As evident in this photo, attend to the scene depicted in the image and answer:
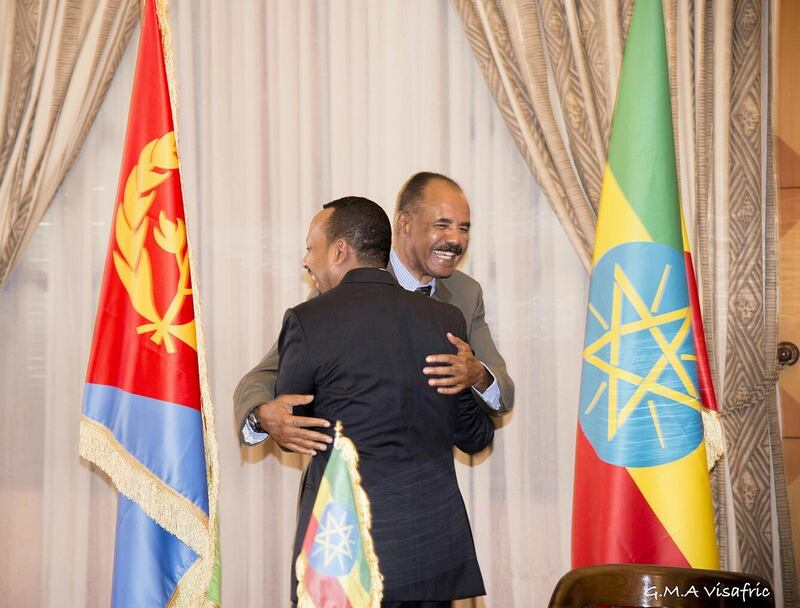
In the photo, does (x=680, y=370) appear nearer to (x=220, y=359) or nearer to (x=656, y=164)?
(x=656, y=164)

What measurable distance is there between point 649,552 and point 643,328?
722mm

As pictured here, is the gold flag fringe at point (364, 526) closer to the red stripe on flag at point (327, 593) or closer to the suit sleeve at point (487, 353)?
the red stripe on flag at point (327, 593)

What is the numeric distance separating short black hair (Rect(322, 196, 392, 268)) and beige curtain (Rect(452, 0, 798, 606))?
1491 mm

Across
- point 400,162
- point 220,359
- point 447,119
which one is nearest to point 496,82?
point 447,119

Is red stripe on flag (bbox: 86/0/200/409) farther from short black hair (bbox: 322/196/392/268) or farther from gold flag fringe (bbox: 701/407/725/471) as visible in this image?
gold flag fringe (bbox: 701/407/725/471)

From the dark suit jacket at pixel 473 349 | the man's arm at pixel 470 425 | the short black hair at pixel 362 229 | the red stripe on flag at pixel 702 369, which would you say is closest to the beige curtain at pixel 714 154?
the red stripe on flag at pixel 702 369

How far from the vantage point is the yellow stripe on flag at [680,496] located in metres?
2.93

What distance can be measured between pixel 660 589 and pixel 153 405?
1.74 meters

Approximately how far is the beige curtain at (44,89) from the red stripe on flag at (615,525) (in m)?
2.57

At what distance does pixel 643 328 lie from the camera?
298 centimetres

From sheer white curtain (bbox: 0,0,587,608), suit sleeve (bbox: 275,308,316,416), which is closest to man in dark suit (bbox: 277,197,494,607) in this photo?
suit sleeve (bbox: 275,308,316,416)

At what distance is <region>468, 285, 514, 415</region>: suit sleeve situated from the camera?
2961mm

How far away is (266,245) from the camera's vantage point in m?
4.07

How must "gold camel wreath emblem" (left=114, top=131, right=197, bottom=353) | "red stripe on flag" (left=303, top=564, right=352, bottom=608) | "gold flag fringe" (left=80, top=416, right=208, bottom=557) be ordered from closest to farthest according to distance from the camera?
"red stripe on flag" (left=303, top=564, right=352, bottom=608)
"gold flag fringe" (left=80, top=416, right=208, bottom=557)
"gold camel wreath emblem" (left=114, top=131, right=197, bottom=353)
